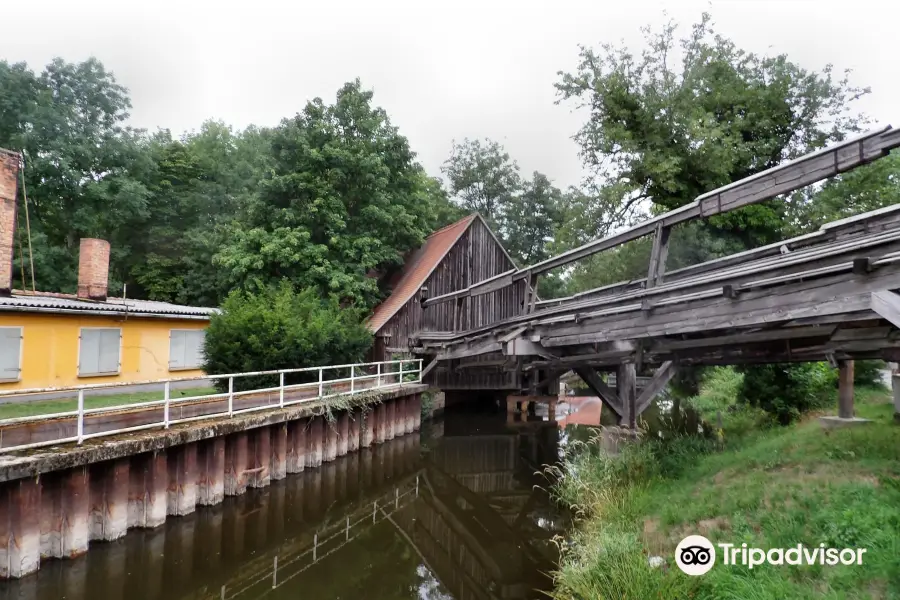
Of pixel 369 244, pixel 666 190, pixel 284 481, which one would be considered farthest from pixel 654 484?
pixel 369 244

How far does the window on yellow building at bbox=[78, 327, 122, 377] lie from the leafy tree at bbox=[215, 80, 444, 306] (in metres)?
5.31

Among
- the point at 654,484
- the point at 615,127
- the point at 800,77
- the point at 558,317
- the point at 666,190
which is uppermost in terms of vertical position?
the point at 800,77

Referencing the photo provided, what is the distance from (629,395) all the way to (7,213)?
49.1 feet

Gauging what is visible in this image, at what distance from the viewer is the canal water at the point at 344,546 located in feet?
21.5

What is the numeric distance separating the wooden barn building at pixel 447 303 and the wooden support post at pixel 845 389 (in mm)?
11036

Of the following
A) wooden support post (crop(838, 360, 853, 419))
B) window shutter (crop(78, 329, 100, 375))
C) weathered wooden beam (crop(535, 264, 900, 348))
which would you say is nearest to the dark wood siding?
window shutter (crop(78, 329, 100, 375))

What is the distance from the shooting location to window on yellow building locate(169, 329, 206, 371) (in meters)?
15.8

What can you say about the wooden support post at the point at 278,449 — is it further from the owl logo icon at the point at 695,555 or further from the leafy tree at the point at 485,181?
the leafy tree at the point at 485,181

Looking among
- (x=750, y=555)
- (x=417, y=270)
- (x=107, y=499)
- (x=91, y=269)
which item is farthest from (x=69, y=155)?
(x=750, y=555)

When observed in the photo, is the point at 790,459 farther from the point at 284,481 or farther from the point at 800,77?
the point at 800,77

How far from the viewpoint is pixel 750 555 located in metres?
4.76

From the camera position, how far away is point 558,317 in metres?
9.49

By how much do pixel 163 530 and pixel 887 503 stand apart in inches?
378

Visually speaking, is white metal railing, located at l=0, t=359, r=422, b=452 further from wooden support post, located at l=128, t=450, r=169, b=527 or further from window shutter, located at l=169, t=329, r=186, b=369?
window shutter, located at l=169, t=329, r=186, b=369
